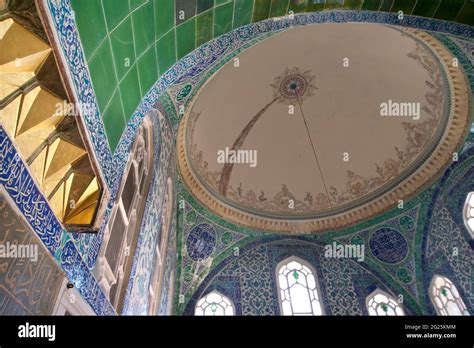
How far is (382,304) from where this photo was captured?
707 cm

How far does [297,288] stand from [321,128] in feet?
12.4

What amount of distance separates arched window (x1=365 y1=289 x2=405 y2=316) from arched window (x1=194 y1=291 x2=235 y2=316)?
286 cm

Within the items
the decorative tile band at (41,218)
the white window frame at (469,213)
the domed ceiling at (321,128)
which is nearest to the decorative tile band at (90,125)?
the decorative tile band at (41,218)

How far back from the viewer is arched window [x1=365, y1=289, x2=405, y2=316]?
693cm

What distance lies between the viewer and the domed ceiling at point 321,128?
22.1 ft

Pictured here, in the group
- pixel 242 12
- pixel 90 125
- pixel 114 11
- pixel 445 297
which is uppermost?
pixel 242 12

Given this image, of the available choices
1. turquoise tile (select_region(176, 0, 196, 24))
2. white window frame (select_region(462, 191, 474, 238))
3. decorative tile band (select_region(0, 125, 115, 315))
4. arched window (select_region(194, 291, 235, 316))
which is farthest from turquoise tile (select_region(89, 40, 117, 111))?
white window frame (select_region(462, 191, 474, 238))

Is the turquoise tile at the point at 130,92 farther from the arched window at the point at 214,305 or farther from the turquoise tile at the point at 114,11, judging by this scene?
the arched window at the point at 214,305

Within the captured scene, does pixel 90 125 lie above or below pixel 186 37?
below

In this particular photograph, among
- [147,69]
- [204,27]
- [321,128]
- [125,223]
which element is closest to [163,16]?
[147,69]

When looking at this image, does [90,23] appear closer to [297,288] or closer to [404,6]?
[404,6]

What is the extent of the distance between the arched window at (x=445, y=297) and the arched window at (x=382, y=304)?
2.21ft
